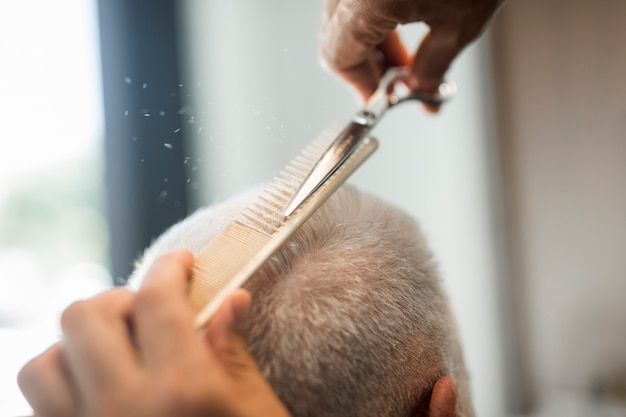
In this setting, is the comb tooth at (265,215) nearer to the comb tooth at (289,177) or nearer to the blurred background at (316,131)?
the comb tooth at (289,177)

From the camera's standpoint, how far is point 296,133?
31.0 inches

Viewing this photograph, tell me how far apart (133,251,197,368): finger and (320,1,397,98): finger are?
1.21 feet

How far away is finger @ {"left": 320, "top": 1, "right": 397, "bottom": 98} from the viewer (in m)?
0.61

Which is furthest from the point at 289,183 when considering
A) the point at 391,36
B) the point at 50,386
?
the point at 391,36

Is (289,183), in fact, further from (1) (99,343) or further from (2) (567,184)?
Result: (2) (567,184)

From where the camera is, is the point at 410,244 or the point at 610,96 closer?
the point at 410,244

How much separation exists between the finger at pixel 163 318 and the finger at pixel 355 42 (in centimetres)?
37

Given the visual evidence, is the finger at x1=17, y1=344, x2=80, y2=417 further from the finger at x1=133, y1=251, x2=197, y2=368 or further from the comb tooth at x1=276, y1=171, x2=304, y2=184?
the comb tooth at x1=276, y1=171, x2=304, y2=184

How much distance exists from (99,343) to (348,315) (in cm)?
17

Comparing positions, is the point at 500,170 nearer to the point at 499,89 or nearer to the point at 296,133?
the point at 499,89

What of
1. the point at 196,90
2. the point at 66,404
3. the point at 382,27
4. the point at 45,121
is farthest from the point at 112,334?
the point at 196,90

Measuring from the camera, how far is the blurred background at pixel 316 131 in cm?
97

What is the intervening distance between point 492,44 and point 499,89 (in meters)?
0.10

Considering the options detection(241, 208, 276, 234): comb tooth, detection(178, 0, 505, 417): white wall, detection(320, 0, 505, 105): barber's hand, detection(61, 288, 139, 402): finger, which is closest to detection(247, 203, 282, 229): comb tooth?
detection(241, 208, 276, 234): comb tooth
